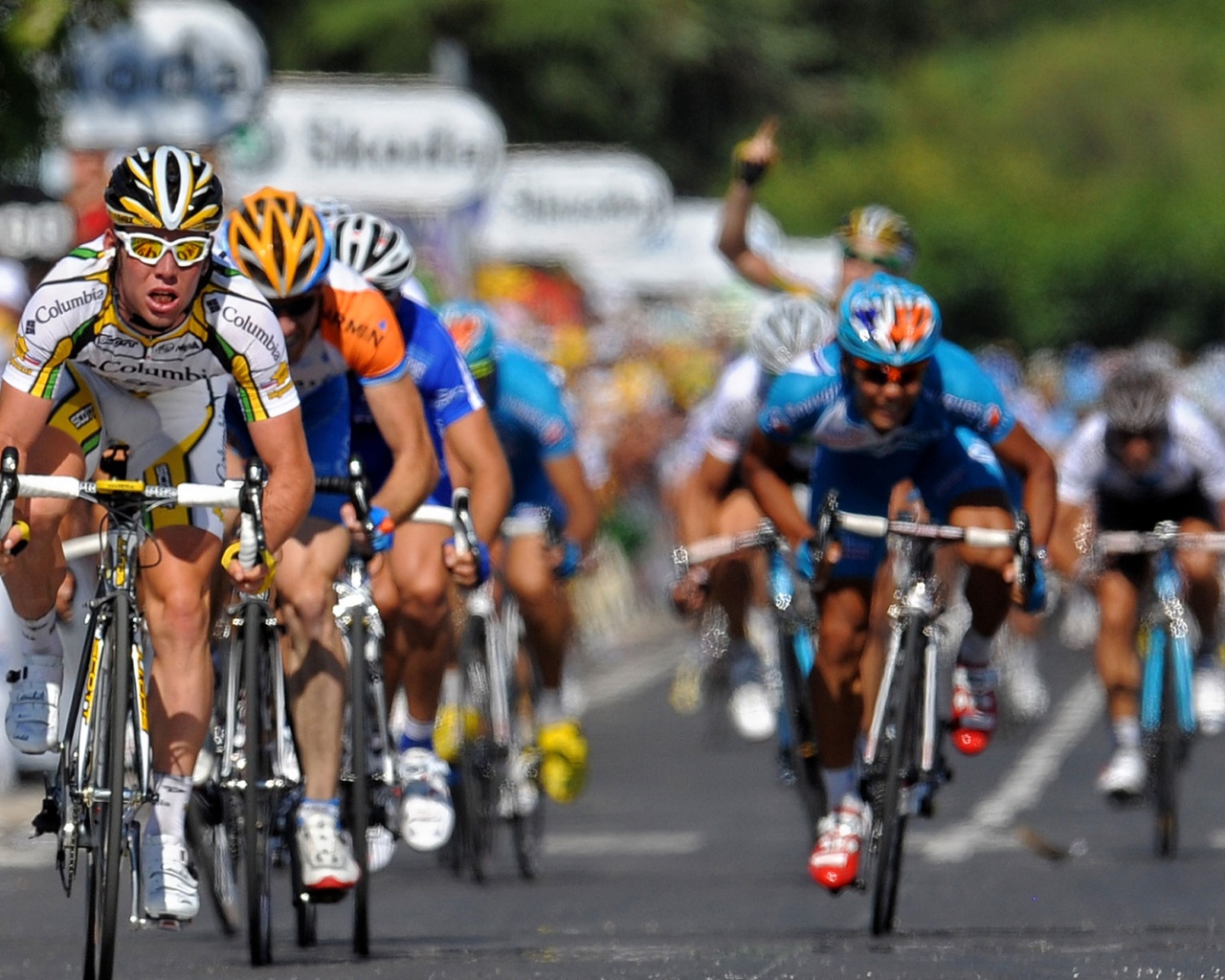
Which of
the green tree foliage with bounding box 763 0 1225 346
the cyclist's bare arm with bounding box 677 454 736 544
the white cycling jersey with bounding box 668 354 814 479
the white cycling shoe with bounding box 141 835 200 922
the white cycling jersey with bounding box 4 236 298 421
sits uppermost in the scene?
the green tree foliage with bounding box 763 0 1225 346

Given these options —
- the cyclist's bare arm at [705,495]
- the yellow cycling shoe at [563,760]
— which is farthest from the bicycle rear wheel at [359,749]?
the cyclist's bare arm at [705,495]

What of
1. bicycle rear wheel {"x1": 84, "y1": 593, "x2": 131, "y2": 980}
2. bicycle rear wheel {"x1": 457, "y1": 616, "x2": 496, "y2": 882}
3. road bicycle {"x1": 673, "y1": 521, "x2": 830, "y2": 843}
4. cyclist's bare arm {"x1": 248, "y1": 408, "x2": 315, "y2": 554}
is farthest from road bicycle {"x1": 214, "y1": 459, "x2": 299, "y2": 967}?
bicycle rear wheel {"x1": 457, "y1": 616, "x2": 496, "y2": 882}

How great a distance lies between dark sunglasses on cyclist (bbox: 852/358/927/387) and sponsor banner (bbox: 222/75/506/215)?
7.94m

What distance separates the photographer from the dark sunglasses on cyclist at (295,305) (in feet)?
30.0

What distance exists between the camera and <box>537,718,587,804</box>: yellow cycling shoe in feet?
41.4

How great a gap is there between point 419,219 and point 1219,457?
45.2 ft

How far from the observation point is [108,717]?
7770 mm

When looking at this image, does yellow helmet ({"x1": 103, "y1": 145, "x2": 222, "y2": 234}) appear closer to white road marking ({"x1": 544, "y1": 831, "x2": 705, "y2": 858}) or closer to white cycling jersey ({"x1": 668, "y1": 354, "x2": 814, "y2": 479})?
white road marking ({"x1": 544, "y1": 831, "x2": 705, "y2": 858})

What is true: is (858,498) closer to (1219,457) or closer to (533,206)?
(1219,457)

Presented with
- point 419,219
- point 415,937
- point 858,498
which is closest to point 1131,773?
point 858,498

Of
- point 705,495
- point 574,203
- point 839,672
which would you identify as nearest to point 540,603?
point 705,495

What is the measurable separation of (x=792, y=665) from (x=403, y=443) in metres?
2.24

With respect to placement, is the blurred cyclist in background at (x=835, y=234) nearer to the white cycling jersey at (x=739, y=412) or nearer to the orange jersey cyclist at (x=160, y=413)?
the white cycling jersey at (x=739, y=412)

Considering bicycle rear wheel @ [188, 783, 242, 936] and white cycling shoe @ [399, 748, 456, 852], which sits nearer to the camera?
bicycle rear wheel @ [188, 783, 242, 936]
